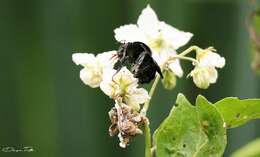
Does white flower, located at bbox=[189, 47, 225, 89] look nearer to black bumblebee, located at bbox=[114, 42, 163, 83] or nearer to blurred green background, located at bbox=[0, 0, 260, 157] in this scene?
black bumblebee, located at bbox=[114, 42, 163, 83]

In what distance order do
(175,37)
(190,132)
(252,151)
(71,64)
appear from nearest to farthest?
1. (190,132)
2. (175,37)
3. (252,151)
4. (71,64)

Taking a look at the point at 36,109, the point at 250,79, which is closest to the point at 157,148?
the point at 250,79

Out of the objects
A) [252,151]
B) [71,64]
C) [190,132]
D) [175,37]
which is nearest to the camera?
[190,132]

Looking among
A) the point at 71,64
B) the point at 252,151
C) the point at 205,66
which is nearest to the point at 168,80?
the point at 205,66

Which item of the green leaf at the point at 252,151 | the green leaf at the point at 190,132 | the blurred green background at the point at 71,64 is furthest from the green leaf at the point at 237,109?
the blurred green background at the point at 71,64

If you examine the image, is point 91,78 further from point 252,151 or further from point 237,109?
point 252,151
